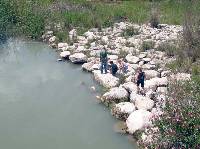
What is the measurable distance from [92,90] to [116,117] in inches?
123

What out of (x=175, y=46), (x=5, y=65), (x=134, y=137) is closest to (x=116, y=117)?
(x=134, y=137)

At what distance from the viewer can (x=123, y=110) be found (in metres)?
19.1

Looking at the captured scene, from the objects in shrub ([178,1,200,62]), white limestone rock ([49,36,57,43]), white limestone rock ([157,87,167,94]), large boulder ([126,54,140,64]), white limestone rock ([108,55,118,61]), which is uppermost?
shrub ([178,1,200,62])

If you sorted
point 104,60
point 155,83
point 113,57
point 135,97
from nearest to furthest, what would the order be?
1. point 135,97
2. point 155,83
3. point 104,60
4. point 113,57

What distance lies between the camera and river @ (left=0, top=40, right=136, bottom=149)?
17812 mm

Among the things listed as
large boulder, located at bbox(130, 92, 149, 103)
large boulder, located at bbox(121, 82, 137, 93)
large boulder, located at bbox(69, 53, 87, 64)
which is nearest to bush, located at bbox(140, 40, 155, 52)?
large boulder, located at bbox(69, 53, 87, 64)

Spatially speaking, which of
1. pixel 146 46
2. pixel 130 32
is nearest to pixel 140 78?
pixel 146 46

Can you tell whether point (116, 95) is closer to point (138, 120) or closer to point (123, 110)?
point (123, 110)

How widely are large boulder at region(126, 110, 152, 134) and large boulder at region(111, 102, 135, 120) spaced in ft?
1.64

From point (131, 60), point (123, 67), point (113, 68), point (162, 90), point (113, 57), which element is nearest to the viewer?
point (162, 90)

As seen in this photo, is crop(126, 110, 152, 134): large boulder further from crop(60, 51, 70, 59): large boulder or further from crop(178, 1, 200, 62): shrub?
crop(60, 51, 70, 59): large boulder

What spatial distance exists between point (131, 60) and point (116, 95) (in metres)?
4.18

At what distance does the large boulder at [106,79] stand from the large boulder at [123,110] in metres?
2.38

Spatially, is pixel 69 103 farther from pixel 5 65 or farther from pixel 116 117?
pixel 5 65
